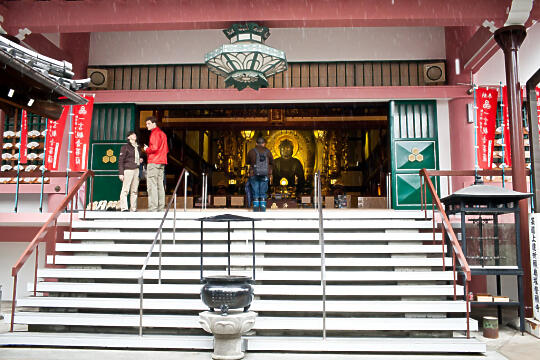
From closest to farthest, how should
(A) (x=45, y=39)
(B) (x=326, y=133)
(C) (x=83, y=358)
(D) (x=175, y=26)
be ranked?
(C) (x=83, y=358) < (D) (x=175, y=26) < (A) (x=45, y=39) < (B) (x=326, y=133)

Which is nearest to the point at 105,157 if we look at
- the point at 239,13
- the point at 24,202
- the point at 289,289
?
the point at 24,202

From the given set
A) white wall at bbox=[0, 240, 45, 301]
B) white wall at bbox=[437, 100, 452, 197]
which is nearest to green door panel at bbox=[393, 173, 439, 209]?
white wall at bbox=[437, 100, 452, 197]

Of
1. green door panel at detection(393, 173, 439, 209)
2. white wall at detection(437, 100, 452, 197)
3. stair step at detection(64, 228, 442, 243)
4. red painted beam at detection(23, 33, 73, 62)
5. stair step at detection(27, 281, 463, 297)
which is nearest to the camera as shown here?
stair step at detection(27, 281, 463, 297)

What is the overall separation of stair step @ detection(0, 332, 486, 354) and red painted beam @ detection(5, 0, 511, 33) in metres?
5.43

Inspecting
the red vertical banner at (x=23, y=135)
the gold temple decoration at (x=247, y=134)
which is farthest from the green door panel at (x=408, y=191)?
the gold temple decoration at (x=247, y=134)

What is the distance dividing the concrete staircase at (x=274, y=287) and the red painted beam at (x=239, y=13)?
3378 millimetres

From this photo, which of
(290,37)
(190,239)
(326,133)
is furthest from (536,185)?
(326,133)

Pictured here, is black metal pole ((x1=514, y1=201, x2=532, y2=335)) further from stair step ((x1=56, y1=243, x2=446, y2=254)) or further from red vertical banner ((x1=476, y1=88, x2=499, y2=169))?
red vertical banner ((x1=476, y1=88, x2=499, y2=169))

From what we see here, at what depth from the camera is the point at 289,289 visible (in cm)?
666

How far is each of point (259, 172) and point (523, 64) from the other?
593 cm

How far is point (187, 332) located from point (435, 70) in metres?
7.86

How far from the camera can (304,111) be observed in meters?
15.0

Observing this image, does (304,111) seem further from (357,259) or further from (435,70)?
(357,259)

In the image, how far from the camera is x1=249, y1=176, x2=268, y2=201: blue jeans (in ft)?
31.3
